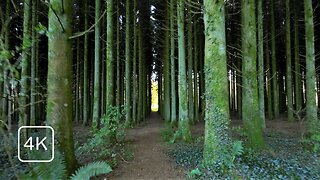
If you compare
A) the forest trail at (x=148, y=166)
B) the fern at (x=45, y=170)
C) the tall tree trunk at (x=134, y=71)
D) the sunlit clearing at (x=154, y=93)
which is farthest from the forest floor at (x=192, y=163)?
the sunlit clearing at (x=154, y=93)

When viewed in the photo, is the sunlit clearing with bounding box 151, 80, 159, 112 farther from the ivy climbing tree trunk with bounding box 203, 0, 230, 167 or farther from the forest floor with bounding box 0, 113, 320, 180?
the ivy climbing tree trunk with bounding box 203, 0, 230, 167

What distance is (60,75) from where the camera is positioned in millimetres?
5273

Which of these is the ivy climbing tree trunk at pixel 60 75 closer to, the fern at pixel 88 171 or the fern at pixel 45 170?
the fern at pixel 88 171

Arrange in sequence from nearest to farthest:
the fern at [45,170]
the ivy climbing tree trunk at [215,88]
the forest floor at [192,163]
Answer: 1. the fern at [45,170]
2. the forest floor at [192,163]
3. the ivy climbing tree trunk at [215,88]

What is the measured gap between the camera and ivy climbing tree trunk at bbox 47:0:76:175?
205 inches

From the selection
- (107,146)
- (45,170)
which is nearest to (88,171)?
(45,170)

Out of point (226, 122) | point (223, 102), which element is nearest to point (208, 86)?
point (223, 102)

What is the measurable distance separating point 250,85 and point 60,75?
5616 mm

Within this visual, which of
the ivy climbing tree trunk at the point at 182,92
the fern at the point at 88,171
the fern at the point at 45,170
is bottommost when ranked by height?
the fern at the point at 88,171

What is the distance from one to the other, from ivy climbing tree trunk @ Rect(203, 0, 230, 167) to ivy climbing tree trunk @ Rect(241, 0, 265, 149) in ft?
7.42

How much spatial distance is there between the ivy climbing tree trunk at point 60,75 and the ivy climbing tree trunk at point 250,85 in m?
5.37

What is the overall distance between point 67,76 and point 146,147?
528cm

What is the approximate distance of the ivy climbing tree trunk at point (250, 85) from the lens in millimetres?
8266

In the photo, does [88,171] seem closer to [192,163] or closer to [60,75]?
[60,75]
